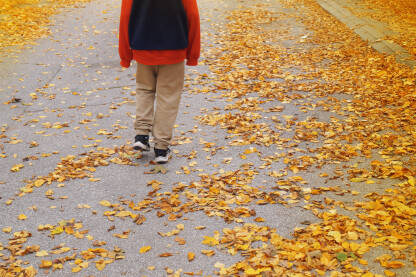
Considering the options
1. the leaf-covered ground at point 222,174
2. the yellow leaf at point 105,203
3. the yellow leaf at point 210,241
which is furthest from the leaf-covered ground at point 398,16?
the yellow leaf at point 105,203

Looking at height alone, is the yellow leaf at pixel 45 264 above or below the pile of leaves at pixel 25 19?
above

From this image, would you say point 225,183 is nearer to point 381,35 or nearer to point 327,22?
point 381,35

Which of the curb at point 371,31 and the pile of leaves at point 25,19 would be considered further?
the pile of leaves at point 25,19

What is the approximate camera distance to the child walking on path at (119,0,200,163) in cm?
470

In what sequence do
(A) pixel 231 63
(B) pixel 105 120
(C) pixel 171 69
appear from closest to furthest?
(C) pixel 171 69 < (B) pixel 105 120 < (A) pixel 231 63

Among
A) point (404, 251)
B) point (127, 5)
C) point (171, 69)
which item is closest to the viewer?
point (404, 251)

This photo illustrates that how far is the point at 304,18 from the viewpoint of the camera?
1377 centimetres

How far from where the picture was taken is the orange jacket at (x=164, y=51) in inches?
188

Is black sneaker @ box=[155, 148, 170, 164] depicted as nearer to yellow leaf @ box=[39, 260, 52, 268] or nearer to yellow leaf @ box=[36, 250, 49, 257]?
yellow leaf @ box=[36, 250, 49, 257]

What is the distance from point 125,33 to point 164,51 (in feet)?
1.58

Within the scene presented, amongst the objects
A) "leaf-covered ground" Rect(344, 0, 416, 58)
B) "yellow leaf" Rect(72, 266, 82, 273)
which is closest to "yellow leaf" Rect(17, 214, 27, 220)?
"yellow leaf" Rect(72, 266, 82, 273)

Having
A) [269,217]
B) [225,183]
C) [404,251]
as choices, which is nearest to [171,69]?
[225,183]

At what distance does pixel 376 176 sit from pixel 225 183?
1.66 meters

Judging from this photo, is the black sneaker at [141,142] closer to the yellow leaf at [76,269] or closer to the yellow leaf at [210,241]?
the yellow leaf at [210,241]
